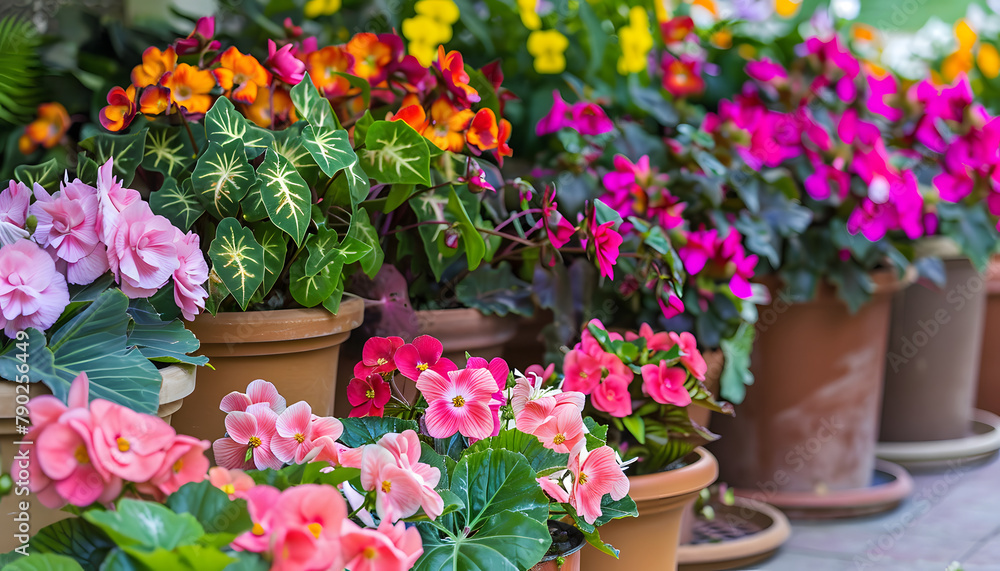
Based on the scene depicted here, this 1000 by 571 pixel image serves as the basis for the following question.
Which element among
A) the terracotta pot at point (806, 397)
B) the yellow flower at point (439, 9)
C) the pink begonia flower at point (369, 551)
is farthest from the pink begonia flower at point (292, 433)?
the terracotta pot at point (806, 397)

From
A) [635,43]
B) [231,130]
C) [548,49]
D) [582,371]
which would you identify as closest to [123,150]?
[231,130]

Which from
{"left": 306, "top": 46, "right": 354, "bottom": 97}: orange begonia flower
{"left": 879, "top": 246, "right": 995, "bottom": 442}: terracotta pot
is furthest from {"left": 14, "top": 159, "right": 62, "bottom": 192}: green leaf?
{"left": 879, "top": 246, "right": 995, "bottom": 442}: terracotta pot

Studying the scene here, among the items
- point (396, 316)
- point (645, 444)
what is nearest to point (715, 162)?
point (645, 444)

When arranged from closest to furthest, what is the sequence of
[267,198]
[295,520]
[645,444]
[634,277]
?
[295,520] → [267,198] → [645,444] → [634,277]

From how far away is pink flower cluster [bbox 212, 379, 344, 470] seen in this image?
2.68 ft

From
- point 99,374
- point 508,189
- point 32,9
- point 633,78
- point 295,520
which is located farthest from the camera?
point 32,9

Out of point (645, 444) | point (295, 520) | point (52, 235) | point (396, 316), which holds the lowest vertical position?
point (645, 444)

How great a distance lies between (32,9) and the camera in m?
2.21

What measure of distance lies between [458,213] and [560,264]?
0.31m

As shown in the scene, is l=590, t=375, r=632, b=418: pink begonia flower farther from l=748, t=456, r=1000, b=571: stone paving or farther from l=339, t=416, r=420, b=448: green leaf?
l=748, t=456, r=1000, b=571: stone paving

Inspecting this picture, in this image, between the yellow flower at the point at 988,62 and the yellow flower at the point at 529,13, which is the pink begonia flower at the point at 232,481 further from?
the yellow flower at the point at 988,62

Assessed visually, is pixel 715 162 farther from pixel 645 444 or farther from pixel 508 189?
pixel 645 444

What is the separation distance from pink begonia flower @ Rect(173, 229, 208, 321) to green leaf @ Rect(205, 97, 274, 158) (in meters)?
0.15

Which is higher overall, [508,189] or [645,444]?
[508,189]
